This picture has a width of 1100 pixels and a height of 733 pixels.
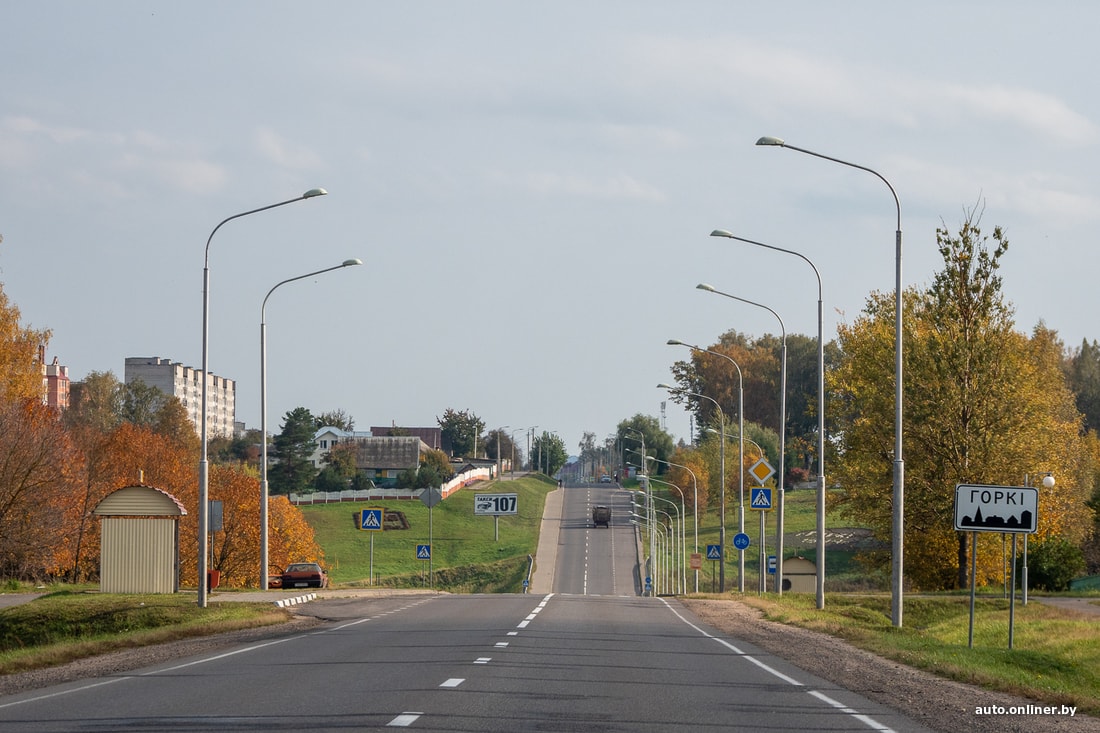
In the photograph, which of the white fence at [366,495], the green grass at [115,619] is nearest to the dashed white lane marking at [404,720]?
the green grass at [115,619]

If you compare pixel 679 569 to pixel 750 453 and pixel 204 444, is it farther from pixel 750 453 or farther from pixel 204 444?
pixel 204 444

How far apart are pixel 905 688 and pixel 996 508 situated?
7.58m

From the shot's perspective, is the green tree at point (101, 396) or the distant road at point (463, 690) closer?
the distant road at point (463, 690)

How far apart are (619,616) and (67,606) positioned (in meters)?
13.0

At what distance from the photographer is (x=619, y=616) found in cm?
3116

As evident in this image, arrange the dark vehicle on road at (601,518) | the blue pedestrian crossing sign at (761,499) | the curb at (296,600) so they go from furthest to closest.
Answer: the dark vehicle on road at (601,518)
the blue pedestrian crossing sign at (761,499)
the curb at (296,600)

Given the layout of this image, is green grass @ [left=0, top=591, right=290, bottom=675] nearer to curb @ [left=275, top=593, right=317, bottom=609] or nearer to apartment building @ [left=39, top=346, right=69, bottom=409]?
curb @ [left=275, top=593, right=317, bottom=609]

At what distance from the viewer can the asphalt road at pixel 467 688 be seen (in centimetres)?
1141

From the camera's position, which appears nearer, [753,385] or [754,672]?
[754,672]

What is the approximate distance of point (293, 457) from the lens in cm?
14100

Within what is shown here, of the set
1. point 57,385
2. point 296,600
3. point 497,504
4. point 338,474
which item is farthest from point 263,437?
point 57,385

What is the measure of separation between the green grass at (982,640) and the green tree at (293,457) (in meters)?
99.7

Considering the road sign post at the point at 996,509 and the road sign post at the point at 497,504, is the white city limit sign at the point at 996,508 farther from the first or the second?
the road sign post at the point at 497,504

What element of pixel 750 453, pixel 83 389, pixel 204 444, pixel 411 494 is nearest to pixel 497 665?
pixel 204 444
